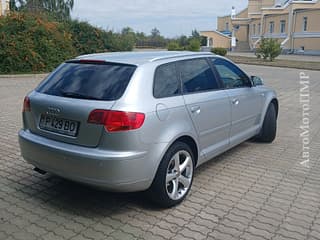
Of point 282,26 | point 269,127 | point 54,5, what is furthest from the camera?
point 282,26

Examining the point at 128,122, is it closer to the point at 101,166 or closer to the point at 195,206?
the point at 101,166

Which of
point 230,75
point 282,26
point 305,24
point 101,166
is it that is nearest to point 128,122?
point 101,166

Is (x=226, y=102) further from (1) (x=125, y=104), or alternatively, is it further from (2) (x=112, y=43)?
(2) (x=112, y=43)

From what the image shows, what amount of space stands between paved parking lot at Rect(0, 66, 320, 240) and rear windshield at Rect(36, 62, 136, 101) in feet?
3.88

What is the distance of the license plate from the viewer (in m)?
3.08

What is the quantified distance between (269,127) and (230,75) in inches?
61.6

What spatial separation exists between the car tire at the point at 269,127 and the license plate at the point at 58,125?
3.55m

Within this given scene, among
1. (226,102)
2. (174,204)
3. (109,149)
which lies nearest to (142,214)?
(174,204)

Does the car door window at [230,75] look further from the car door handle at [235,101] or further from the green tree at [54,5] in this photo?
the green tree at [54,5]

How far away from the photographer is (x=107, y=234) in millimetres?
2926

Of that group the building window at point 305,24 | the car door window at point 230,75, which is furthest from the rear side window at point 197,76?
the building window at point 305,24

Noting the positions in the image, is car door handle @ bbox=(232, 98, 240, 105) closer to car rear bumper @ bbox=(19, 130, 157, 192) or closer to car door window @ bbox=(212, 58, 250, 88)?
car door window @ bbox=(212, 58, 250, 88)

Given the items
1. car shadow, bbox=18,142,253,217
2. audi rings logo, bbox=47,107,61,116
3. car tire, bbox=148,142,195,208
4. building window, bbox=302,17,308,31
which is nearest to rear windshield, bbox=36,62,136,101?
audi rings logo, bbox=47,107,61,116

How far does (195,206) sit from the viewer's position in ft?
11.4
